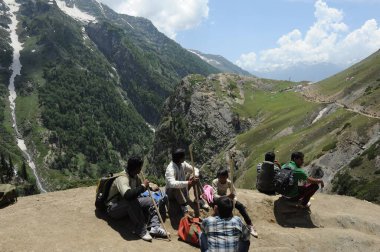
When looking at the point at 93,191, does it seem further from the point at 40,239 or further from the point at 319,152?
the point at 319,152

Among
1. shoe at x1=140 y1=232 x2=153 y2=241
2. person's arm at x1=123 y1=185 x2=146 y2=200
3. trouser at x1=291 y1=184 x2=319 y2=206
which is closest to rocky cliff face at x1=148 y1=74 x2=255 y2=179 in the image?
trouser at x1=291 y1=184 x2=319 y2=206

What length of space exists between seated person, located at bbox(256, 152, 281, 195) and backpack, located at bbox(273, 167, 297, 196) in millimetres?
721

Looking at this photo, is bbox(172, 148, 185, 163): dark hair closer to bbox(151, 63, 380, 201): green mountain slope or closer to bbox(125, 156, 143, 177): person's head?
bbox(125, 156, 143, 177): person's head

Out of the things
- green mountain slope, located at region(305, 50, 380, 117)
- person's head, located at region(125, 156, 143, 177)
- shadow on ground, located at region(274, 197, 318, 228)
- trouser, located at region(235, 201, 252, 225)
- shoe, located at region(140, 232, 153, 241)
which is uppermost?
green mountain slope, located at region(305, 50, 380, 117)

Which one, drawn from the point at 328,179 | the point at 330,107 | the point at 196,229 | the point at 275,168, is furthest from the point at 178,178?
the point at 330,107

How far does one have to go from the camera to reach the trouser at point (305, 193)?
73.5 feet

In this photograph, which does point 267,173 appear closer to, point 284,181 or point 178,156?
point 284,181

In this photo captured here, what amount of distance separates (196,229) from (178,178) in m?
2.81

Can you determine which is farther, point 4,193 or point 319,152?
point 319,152

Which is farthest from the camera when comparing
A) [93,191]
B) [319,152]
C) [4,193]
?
[319,152]

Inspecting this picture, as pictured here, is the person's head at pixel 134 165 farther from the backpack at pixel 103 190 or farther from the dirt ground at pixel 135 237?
the dirt ground at pixel 135 237

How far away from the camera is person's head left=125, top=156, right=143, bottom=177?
17469mm

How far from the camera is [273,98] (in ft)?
A: 559

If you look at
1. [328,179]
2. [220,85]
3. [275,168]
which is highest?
[220,85]
